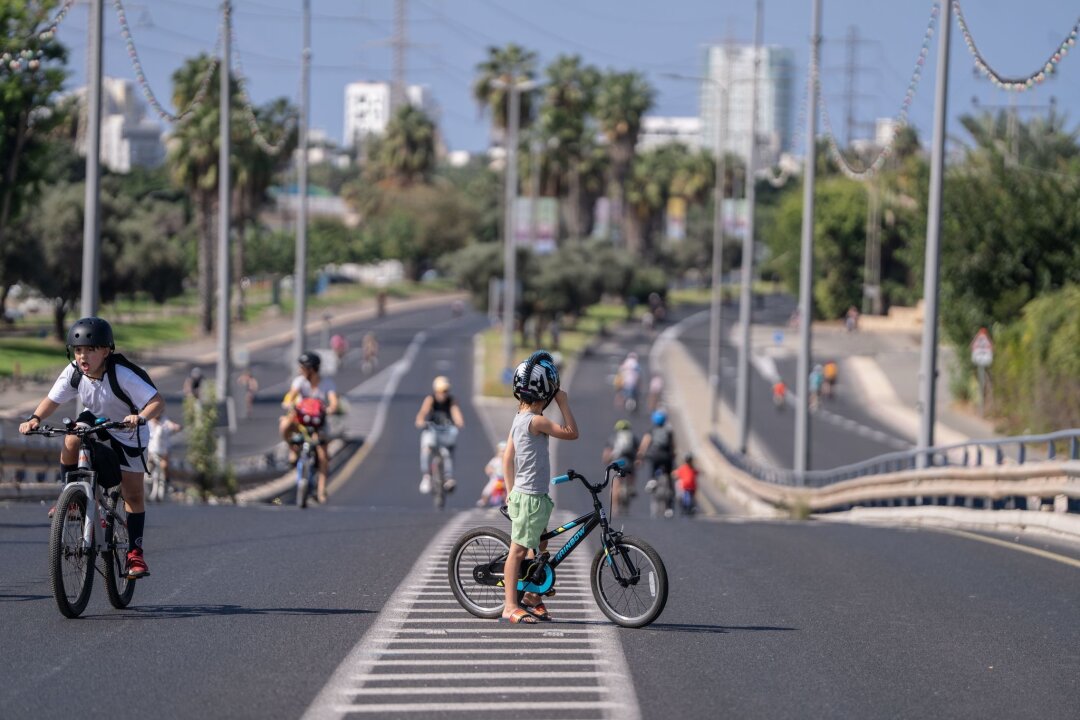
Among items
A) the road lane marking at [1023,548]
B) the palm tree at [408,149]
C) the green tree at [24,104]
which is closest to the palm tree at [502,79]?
the palm tree at [408,149]

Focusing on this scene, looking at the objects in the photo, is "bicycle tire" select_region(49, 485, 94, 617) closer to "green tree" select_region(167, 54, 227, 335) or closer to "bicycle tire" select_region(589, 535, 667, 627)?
"bicycle tire" select_region(589, 535, 667, 627)

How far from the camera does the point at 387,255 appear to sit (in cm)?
13625

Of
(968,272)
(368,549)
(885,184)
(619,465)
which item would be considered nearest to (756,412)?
(968,272)

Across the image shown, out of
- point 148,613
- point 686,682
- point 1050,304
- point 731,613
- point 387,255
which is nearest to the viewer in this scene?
point 686,682

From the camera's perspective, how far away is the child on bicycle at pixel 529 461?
940 cm

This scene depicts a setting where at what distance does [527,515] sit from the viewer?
9477 millimetres

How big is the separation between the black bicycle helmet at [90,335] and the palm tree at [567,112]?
9701cm

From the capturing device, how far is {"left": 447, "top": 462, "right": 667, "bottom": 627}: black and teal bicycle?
9461 mm

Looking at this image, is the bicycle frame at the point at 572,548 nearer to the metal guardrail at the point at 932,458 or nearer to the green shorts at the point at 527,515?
the green shorts at the point at 527,515

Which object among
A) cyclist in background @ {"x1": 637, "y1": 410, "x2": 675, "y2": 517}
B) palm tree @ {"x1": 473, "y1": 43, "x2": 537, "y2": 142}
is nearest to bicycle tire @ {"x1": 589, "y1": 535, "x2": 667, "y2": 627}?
Result: cyclist in background @ {"x1": 637, "y1": 410, "x2": 675, "y2": 517}

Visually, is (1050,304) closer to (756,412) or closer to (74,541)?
(756,412)

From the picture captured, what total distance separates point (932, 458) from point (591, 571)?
15.6 m

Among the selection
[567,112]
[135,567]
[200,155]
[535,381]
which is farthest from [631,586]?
[567,112]

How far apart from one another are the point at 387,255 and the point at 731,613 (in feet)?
416
